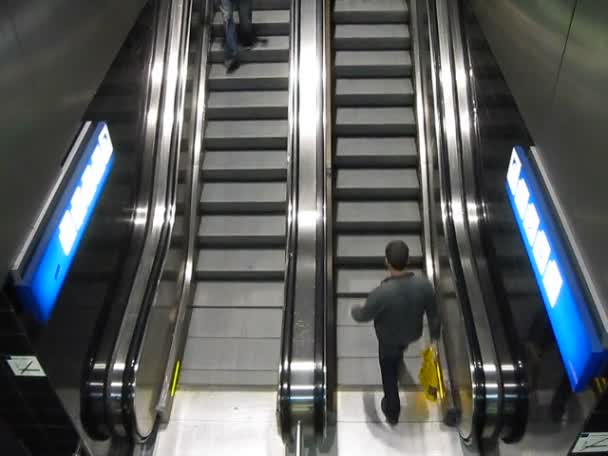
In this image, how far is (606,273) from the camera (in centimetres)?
304

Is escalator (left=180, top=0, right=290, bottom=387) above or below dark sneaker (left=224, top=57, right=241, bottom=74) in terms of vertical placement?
below

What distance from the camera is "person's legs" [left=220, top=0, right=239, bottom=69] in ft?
23.1

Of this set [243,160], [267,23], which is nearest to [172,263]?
[243,160]

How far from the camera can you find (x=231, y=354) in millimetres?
6117

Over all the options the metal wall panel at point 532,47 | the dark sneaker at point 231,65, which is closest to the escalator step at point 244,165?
the dark sneaker at point 231,65

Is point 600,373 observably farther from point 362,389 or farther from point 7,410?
point 7,410

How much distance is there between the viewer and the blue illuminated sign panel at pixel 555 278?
3115 millimetres

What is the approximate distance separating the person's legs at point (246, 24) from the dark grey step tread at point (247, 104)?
1.85 feet

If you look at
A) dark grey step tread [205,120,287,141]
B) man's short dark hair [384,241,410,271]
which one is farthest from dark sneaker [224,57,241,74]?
man's short dark hair [384,241,410,271]

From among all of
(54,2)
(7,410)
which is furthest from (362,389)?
(54,2)

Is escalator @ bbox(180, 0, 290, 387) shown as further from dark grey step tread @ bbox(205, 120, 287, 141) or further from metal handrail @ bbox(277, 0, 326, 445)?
metal handrail @ bbox(277, 0, 326, 445)

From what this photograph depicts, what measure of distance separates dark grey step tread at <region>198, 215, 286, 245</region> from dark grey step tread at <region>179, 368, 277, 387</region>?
1311mm

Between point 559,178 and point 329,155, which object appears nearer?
point 559,178

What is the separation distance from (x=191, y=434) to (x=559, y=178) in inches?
136
